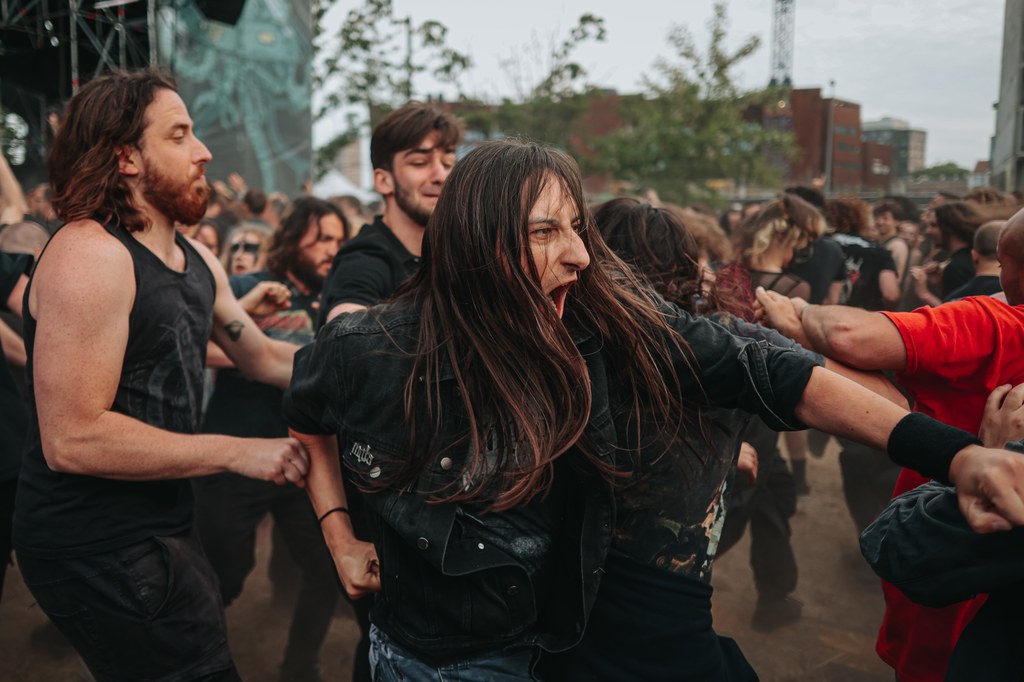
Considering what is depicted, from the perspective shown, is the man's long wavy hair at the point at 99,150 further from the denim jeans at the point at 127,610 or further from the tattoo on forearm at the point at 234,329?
the denim jeans at the point at 127,610

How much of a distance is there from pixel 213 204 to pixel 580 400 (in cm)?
820

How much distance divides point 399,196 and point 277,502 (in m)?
1.73

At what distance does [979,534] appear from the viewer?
1380 millimetres

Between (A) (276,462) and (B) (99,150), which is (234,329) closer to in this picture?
(B) (99,150)

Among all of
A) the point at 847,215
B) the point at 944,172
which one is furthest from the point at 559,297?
the point at 944,172

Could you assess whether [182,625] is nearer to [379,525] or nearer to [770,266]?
[379,525]

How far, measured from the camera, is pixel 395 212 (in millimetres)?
3139

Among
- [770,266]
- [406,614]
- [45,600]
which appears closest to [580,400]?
[406,614]

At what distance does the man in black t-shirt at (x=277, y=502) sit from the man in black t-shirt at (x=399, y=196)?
80 centimetres

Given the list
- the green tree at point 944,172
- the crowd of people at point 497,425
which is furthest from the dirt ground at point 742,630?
the green tree at point 944,172

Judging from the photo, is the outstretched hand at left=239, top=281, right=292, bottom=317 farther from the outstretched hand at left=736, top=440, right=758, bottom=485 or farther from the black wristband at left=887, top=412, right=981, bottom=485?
the black wristband at left=887, top=412, right=981, bottom=485

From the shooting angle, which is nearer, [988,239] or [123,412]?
[123,412]

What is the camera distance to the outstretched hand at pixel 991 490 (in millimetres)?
1286

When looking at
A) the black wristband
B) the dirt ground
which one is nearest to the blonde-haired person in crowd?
the dirt ground
